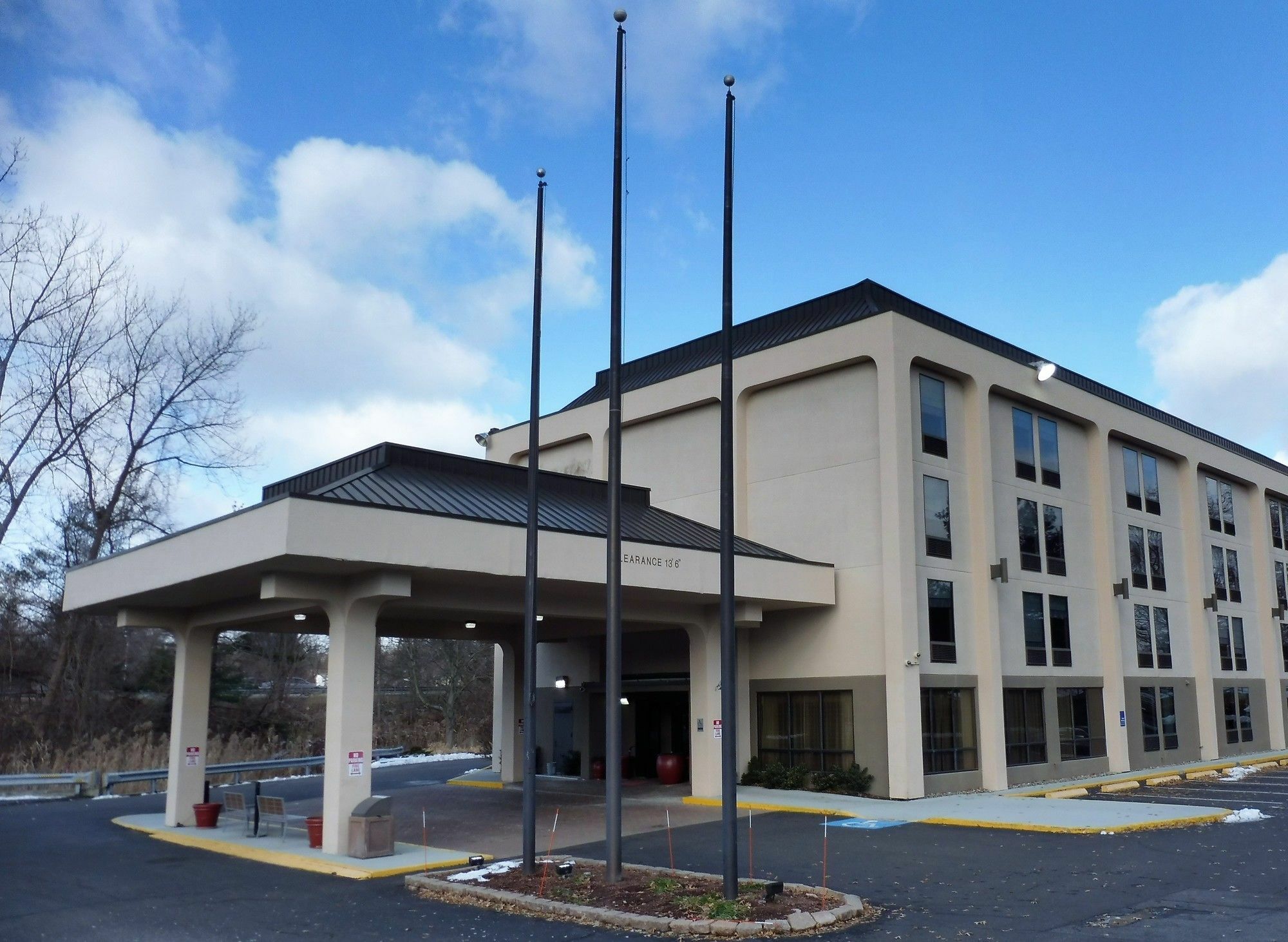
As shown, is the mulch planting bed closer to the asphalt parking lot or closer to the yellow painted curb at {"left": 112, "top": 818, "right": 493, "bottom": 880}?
the asphalt parking lot

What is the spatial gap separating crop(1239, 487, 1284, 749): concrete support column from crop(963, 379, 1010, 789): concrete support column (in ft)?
62.3

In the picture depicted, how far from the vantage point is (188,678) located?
22.9 m

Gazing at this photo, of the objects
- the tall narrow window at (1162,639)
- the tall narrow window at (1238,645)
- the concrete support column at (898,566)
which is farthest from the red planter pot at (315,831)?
the tall narrow window at (1238,645)

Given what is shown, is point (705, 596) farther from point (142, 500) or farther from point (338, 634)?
point (142, 500)

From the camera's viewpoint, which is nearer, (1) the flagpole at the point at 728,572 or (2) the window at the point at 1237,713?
(1) the flagpole at the point at 728,572

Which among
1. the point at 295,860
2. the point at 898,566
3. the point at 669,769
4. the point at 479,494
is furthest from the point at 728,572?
the point at 669,769

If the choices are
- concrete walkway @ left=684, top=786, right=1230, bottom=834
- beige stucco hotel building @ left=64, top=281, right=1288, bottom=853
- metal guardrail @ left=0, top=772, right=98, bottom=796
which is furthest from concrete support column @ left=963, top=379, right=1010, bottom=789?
metal guardrail @ left=0, top=772, right=98, bottom=796

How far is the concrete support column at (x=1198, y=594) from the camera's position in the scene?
118 ft

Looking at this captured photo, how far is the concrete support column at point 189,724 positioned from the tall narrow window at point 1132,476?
27521mm

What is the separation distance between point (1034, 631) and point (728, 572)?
63.8 ft

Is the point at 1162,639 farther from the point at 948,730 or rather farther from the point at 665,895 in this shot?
the point at 665,895

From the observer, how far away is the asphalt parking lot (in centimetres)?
1130

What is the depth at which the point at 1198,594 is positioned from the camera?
37.0m

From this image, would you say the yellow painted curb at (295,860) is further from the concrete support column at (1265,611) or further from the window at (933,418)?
the concrete support column at (1265,611)
